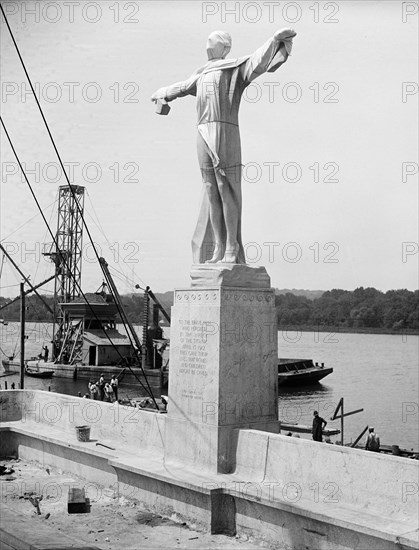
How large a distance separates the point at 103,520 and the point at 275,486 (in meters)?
2.37

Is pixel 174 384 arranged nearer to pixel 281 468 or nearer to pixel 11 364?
pixel 281 468

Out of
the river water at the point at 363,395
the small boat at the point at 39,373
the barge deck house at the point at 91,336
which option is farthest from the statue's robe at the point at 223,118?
the small boat at the point at 39,373

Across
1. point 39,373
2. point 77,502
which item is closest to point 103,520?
point 77,502

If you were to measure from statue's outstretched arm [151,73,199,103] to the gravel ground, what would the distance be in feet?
19.7

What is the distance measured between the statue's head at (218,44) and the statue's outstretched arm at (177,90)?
39 centimetres

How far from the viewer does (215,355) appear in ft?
31.5

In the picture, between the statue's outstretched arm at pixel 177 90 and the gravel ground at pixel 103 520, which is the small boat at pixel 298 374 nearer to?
the gravel ground at pixel 103 520

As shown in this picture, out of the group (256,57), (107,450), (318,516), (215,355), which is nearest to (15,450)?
(107,450)

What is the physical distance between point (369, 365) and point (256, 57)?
259 ft

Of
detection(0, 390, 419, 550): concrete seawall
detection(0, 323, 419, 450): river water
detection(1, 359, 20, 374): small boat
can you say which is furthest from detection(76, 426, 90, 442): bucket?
detection(1, 359, 20, 374): small boat

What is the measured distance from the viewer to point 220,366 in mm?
9562

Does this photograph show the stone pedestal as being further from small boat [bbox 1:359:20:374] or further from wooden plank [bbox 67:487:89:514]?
small boat [bbox 1:359:20:374]

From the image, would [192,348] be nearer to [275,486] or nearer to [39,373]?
[275,486]

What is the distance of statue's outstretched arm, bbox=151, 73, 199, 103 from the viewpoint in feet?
34.6
